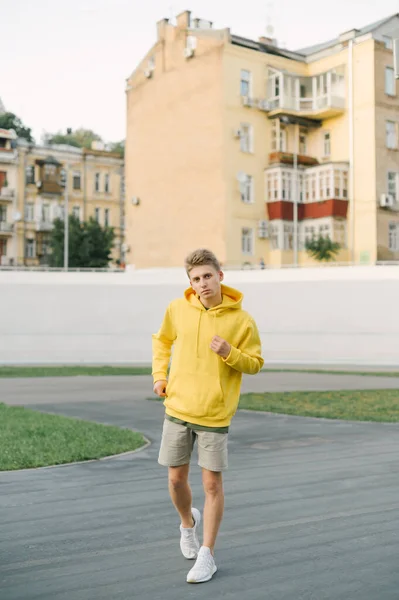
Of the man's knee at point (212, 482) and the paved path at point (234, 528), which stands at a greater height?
the man's knee at point (212, 482)

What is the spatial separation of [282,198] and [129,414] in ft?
95.8

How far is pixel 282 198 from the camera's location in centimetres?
4119

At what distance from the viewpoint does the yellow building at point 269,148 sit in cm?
3938

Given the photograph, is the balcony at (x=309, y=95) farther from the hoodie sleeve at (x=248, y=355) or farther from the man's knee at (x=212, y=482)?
the man's knee at (x=212, y=482)

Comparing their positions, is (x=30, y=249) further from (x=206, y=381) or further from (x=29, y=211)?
(x=206, y=381)

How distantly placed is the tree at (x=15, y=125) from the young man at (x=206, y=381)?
7121 cm

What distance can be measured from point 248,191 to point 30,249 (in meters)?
24.9

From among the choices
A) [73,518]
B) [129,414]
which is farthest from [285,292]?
[73,518]

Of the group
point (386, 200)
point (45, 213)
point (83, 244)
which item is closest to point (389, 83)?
point (386, 200)

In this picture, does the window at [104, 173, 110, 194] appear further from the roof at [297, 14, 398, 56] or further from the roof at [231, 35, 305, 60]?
the roof at [231, 35, 305, 60]

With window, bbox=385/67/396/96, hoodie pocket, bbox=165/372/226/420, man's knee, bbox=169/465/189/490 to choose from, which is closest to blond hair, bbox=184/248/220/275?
hoodie pocket, bbox=165/372/226/420

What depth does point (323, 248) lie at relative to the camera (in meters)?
39.1

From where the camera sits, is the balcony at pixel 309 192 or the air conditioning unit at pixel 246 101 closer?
the air conditioning unit at pixel 246 101

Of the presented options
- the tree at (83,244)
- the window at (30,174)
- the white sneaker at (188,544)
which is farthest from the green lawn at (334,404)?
the window at (30,174)
